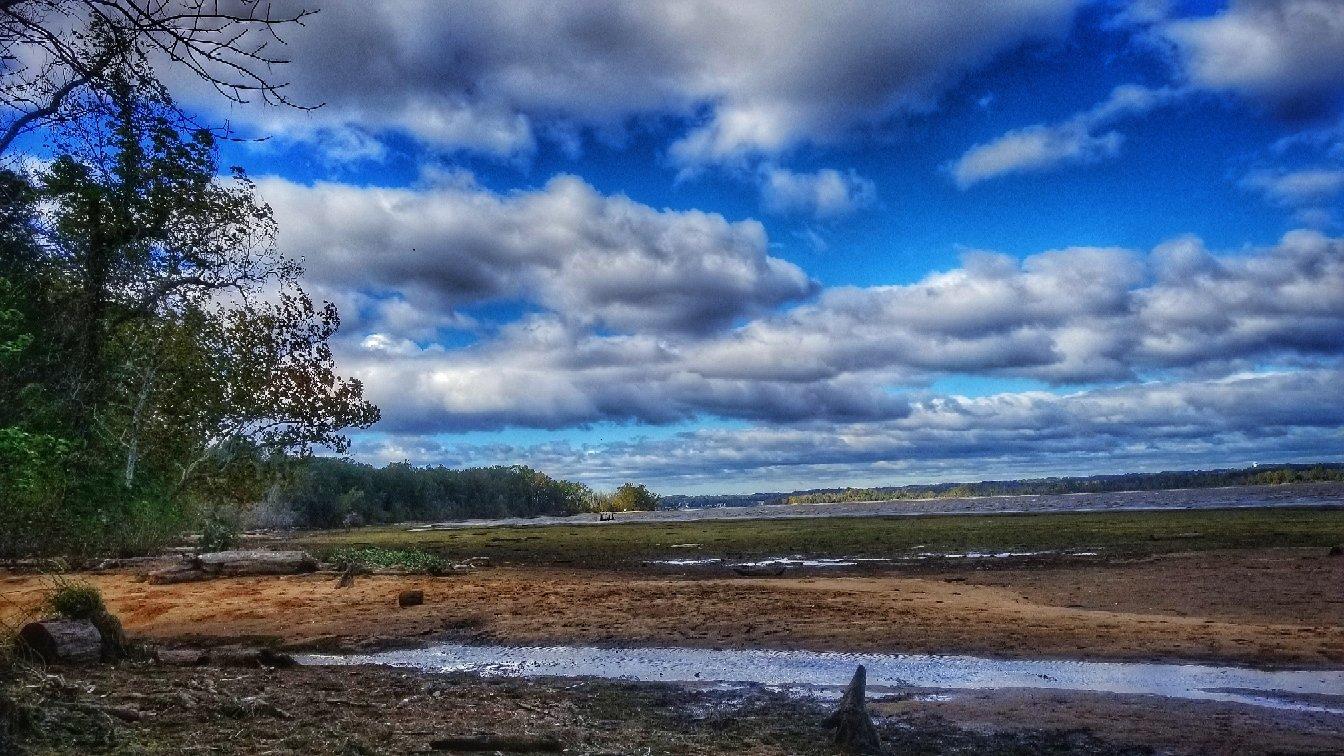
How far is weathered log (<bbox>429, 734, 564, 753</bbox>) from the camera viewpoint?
7133 mm

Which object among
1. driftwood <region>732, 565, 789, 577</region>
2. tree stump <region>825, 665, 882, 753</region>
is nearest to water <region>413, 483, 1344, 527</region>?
driftwood <region>732, 565, 789, 577</region>

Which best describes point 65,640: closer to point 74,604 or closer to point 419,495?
point 74,604

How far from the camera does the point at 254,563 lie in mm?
27266

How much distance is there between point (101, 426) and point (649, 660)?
9.85 meters

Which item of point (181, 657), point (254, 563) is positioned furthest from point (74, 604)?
point (254, 563)

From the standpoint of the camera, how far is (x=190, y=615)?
A: 19.0 meters

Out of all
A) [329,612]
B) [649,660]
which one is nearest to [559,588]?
[329,612]

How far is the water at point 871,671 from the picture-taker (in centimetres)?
1108

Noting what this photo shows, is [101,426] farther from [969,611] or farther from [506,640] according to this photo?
[969,611]

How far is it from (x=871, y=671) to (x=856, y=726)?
480 centimetres

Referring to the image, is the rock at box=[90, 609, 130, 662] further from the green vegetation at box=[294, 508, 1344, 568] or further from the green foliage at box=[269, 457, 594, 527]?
the green foliage at box=[269, 457, 594, 527]

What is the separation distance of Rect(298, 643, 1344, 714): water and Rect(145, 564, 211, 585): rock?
12.7m

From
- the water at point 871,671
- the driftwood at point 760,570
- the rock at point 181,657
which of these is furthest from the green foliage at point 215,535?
the water at point 871,671

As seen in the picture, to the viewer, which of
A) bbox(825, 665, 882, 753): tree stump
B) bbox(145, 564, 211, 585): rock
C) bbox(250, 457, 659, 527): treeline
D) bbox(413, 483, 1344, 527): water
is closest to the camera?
bbox(825, 665, 882, 753): tree stump
